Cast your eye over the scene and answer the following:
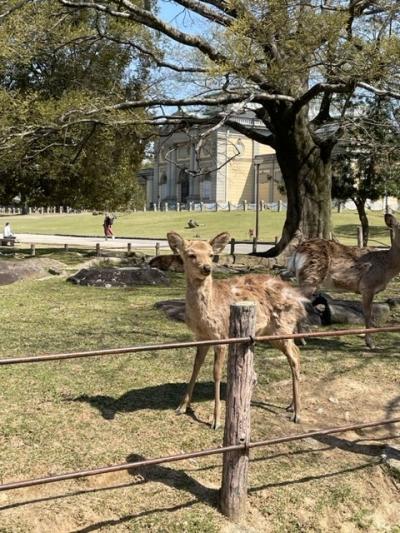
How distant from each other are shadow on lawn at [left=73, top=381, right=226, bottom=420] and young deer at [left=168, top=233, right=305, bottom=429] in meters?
0.29

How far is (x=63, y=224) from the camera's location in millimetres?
61406

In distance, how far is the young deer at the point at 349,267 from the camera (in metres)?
8.23

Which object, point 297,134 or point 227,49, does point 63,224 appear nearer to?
point 297,134

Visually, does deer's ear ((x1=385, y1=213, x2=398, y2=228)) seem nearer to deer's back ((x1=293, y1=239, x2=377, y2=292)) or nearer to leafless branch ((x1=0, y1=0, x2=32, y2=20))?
deer's back ((x1=293, y1=239, x2=377, y2=292))

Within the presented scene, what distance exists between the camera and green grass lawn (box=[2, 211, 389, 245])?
4584 cm

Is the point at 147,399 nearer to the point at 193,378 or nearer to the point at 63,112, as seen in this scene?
the point at 193,378

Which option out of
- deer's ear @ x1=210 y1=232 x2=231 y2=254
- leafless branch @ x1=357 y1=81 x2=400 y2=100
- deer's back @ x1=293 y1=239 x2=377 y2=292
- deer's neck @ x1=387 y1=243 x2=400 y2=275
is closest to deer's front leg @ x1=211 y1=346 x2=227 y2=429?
deer's ear @ x1=210 y1=232 x2=231 y2=254

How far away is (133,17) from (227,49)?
454cm

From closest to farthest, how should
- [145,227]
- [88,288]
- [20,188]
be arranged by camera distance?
[88,288] → [20,188] → [145,227]

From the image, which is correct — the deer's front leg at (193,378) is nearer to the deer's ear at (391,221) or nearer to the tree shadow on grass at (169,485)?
the tree shadow on grass at (169,485)

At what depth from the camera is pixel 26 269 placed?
564 inches

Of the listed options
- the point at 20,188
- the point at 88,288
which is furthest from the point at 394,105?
the point at 20,188

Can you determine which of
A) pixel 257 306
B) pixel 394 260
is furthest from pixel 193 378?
pixel 394 260

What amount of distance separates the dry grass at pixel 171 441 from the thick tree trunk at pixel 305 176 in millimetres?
9851
